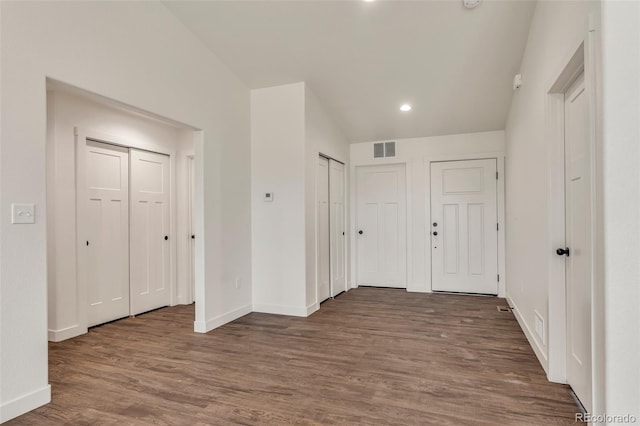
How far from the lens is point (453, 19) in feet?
10.3

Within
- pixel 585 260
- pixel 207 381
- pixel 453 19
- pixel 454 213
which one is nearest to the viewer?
pixel 585 260

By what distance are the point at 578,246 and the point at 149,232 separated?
175 inches

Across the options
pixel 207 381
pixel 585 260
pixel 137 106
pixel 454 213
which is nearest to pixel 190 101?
pixel 137 106

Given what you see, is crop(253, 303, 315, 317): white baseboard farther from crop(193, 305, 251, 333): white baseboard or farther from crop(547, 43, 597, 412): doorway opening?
crop(547, 43, 597, 412): doorway opening

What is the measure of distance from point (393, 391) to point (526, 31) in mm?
3285

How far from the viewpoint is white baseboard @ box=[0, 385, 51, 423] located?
6.69 feet

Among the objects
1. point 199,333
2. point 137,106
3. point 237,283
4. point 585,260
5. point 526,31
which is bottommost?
point 199,333

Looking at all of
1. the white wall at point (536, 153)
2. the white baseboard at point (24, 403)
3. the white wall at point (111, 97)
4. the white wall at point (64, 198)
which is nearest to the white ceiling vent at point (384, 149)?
the white wall at point (536, 153)

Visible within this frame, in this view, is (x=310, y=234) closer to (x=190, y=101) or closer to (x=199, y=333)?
(x=199, y=333)

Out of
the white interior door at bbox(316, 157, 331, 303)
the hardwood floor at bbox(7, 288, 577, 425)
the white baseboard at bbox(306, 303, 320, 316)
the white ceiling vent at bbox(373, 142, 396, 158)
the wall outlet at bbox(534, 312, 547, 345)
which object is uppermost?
the white ceiling vent at bbox(373, 142, 396, 158)

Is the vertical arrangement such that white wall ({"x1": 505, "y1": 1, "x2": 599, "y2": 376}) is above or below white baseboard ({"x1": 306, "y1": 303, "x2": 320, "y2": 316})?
above

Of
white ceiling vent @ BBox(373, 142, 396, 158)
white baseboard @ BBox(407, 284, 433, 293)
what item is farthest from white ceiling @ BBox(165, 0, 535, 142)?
white baseboard @ BBox(407, 284, 433, 293)

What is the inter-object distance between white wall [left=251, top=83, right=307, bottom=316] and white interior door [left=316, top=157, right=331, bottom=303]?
1.36 ft
